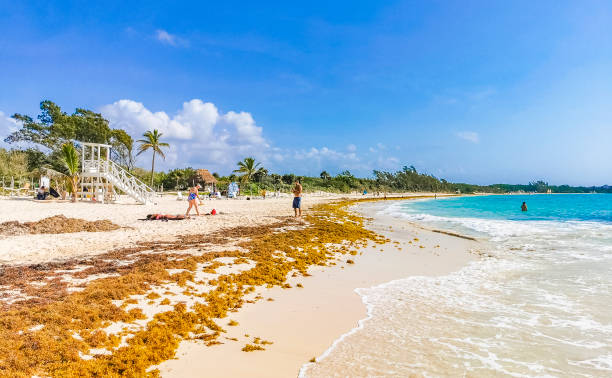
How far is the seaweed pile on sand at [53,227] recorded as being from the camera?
376 inches

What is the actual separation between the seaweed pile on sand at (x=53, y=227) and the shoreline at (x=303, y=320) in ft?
27.3

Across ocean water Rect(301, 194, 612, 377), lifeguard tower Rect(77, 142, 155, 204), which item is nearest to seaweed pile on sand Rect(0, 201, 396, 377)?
ocean water Rect(301, 194, 612, 377)

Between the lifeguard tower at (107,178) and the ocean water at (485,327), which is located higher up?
the lifeguard tower at (107,178)

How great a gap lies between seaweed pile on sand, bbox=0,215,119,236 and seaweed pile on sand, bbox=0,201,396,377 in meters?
3.84

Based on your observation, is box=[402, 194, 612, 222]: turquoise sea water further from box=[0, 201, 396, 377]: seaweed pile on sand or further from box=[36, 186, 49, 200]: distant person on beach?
box=[36, 186, 49, 200]: distant person on beach

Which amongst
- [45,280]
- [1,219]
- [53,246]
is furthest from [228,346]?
[1,219]

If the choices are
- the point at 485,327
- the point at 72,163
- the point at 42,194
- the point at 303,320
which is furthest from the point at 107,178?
the point at 485,327

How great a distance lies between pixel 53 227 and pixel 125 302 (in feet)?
26.8

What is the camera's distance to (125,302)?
167 inches

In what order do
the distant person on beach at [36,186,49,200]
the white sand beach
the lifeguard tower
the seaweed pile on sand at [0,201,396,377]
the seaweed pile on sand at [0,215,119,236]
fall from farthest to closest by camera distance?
the lifeguard tower
the distant person on beach at [36,186,49,200]
the seaweed pile on sand at [0,215,119,236]
the white sand beach
the seaweed pile on sand at [0,201,396,377]

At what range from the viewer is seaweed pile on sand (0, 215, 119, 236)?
9555 millimetres

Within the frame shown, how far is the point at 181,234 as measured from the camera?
1041 cm

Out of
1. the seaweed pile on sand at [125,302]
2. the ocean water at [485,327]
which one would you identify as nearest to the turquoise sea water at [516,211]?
the ocean water at [485,327]

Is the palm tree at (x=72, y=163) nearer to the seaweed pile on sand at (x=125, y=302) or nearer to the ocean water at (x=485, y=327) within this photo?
the seaweed pile on sand at (x=125, y=302)
